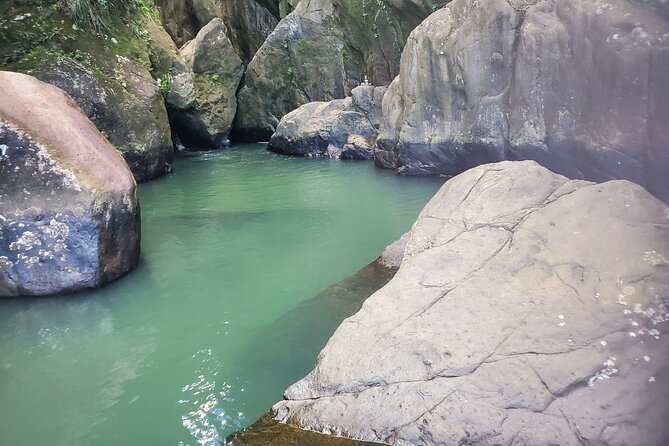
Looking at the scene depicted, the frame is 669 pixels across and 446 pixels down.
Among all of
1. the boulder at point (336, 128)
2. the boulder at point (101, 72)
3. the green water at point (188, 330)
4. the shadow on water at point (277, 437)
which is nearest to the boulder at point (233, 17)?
the boulder at point (336, 128)

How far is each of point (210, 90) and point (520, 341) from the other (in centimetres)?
1570

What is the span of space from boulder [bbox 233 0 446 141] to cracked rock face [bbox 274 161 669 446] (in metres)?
12.7

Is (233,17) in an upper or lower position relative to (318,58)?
upper

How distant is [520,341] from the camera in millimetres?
2838

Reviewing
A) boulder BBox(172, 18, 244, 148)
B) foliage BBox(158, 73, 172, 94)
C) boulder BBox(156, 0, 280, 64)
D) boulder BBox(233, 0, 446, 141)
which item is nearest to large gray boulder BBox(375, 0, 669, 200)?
boulder BBox(233, 0, 446, 141)

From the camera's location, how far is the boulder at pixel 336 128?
13680mm

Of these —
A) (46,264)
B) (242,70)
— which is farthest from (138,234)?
(242,70)

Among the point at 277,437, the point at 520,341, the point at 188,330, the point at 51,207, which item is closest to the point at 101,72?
the point at 51,207

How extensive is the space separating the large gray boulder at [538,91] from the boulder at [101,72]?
524 cm

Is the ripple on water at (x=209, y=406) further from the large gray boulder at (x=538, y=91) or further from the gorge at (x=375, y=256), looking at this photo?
the large gray boulder at (x=538, y=91)

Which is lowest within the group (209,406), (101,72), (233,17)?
(209,406)

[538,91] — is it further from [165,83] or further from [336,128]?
[165,83]

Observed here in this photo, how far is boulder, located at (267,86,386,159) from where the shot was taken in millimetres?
13680

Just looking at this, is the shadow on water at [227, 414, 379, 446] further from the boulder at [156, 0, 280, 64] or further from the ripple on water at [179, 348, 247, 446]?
the boulder at [156, 0, 280, 64]
